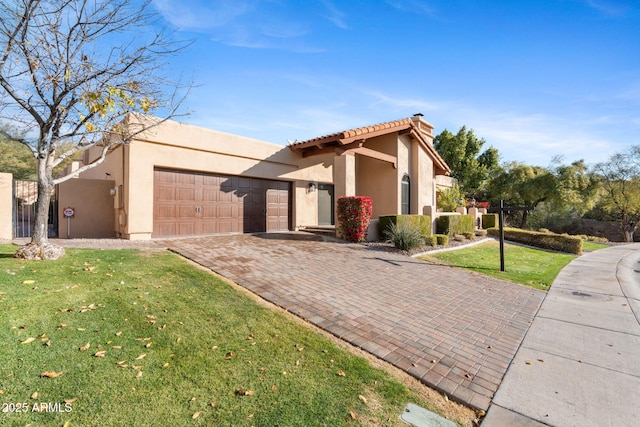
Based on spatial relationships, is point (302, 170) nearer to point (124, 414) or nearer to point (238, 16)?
point (238, 16)

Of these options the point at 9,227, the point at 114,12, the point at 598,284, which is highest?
the point at 114,12

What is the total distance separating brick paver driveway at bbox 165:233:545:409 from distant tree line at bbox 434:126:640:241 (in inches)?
782

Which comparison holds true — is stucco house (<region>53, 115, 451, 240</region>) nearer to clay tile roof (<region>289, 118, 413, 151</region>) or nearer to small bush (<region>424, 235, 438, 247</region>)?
clay tile roof (<region>289, 118, 413, 151</region>)

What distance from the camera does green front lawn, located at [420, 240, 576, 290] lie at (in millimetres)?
8269

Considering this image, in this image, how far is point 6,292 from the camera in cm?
424

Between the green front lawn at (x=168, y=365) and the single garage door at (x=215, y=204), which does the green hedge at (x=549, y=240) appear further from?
the green front lawn at (x=168, y=365)

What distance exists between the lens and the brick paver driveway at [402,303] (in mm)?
3596

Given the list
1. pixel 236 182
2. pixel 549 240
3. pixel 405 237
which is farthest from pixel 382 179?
pixel 549 240

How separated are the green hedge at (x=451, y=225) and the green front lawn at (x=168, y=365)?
40.3 feet

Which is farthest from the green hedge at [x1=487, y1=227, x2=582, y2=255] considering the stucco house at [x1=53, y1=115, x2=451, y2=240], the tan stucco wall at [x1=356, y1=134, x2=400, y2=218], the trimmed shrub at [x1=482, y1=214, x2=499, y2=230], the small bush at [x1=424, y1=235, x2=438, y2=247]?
the tan stucco wall at [x1=356, y1=134, x2=400, y2=218]

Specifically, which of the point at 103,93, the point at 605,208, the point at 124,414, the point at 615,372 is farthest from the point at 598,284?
the point at 605,208

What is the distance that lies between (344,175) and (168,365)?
33.9 feet

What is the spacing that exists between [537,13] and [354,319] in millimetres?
9508

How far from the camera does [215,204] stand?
12.0 metres
